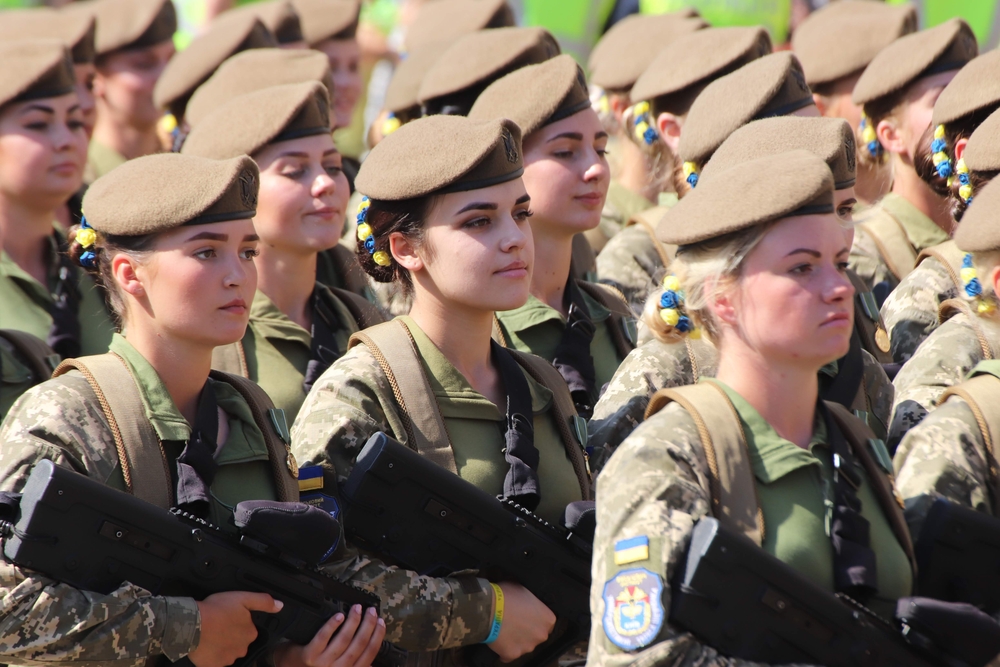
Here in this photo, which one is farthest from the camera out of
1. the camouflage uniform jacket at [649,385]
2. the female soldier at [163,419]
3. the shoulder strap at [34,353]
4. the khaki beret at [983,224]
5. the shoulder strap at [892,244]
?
the shoulder strap at [892,244]

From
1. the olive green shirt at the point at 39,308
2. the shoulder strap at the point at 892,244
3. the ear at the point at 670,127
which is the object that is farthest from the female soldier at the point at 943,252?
the olive green shirt at the point at 39,308

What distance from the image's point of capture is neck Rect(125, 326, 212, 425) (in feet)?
13.6

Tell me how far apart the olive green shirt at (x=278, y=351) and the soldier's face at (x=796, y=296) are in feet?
7.11

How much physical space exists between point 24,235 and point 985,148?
403 centimetres

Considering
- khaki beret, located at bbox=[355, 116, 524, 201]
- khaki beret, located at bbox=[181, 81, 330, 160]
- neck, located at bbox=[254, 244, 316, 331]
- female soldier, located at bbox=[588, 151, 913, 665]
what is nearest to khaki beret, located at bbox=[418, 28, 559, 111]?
khaki beret, located at bbox=[181, 81, 330, 160]

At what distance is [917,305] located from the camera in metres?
5.45

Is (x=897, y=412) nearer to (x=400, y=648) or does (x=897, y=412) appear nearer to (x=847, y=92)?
(x=400, y=648)

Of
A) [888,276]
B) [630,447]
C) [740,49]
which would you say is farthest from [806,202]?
[740,49]

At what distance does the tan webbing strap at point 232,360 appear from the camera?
5242mm

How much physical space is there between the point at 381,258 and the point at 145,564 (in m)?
1.39

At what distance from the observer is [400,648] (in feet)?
13.4

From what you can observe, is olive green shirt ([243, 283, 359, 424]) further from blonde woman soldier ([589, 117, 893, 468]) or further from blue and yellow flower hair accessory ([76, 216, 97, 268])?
blonde woman soldier ([589, 117, 893, 468])

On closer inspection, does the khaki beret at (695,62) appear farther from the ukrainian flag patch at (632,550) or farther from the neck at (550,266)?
the ukrainian flag patch at (632,550)

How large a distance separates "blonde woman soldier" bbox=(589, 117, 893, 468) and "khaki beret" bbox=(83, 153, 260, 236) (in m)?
1.34
